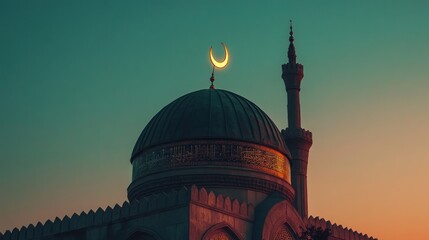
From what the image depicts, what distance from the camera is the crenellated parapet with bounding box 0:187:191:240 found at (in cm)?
1655

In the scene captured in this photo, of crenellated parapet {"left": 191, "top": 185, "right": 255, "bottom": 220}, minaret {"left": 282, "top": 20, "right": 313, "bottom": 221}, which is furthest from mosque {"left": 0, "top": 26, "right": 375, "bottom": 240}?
minaret {"left": 282, "top": 20, "right": 313, "bottom": 221}

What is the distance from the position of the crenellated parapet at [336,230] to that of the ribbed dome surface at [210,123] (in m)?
2.24

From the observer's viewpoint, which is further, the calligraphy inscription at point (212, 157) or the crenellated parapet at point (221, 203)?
the calligraphy inscription at point (212, 157)

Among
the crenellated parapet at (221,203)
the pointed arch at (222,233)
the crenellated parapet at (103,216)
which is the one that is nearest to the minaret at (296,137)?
the crenellated parapet at (221,203)

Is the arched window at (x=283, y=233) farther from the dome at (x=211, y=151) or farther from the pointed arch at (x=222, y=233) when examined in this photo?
the pointed arch at (x=222, y=233)

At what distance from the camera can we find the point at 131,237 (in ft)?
56.2

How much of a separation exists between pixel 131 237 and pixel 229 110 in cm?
519

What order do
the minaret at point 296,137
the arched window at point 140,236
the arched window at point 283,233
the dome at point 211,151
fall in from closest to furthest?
1. the arched window at point 140,236
2. the arched window at point 283,233
3. the dome at point 211,151
4. the minaret at point 296,137

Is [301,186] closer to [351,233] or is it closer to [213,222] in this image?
[351,233]

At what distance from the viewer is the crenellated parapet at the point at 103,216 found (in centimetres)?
1655

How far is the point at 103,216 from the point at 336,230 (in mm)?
7216

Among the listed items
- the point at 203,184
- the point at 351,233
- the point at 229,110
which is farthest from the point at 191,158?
the point at 351,233

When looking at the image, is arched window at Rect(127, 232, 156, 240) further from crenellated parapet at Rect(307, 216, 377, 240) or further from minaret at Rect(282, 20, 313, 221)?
minaret at Rect(282, 20, 313, 221)

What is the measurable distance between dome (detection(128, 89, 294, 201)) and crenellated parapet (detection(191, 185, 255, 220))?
1.13 meters
